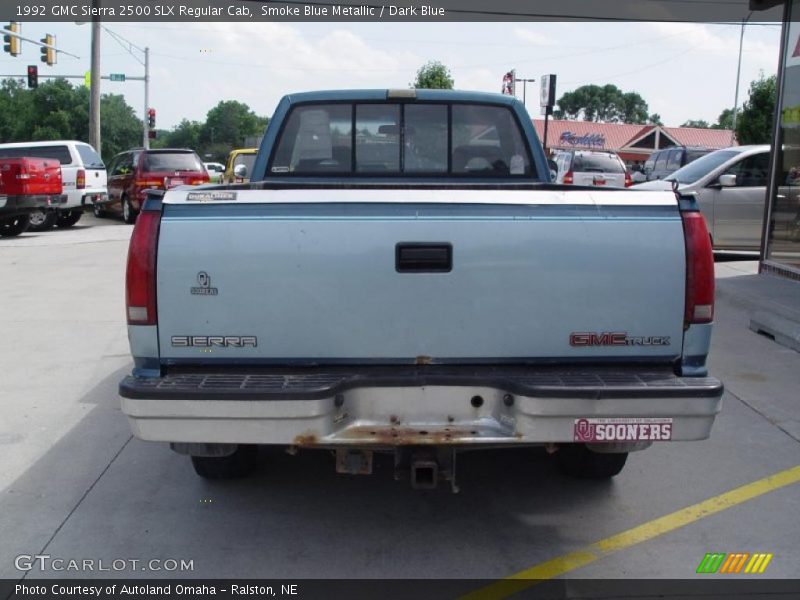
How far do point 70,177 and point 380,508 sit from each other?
56.7 ft

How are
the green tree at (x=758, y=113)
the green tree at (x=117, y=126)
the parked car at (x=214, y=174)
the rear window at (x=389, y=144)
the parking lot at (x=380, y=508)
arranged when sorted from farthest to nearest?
the green tree at (x=117, y=126), the green tree at (x=758, y=113), the parked car at (x=214, y=174), the rear window at (x=389, y=144), the parking lot at (x=380, y=508)

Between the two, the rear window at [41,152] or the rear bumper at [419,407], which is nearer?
the rear bumper at [419,407]

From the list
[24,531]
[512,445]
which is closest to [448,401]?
[512,445]

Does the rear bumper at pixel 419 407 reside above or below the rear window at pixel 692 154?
below

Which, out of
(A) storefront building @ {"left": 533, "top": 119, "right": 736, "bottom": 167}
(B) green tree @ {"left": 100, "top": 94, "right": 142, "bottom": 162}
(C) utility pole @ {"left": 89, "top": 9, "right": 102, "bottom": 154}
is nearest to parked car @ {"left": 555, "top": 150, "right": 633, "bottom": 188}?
(C) utility pole @ {"left": 89, "top": 9, "right": 102, "bottom": 154}

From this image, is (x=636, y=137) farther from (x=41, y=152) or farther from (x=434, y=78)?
(x=41, y=152)

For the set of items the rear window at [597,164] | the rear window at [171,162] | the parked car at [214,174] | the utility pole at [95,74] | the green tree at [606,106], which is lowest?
the parked car at [214,174]

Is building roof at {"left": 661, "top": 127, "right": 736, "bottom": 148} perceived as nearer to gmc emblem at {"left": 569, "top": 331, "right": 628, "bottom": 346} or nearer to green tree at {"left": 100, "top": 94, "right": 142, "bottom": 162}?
green tree at {"left": 100, "top": 94, "right": 142, "bottom": 162}

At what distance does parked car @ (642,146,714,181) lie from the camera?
21.1 m

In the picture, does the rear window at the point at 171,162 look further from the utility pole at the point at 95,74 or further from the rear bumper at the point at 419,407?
the rear bumper at the point at 419,407

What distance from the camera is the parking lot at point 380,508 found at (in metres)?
3.89

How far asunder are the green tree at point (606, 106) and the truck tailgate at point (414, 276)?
143 m

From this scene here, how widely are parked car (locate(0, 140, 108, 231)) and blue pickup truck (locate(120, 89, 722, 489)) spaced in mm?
16310

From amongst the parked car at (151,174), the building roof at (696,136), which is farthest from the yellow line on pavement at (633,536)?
the building roof at (696,136)
